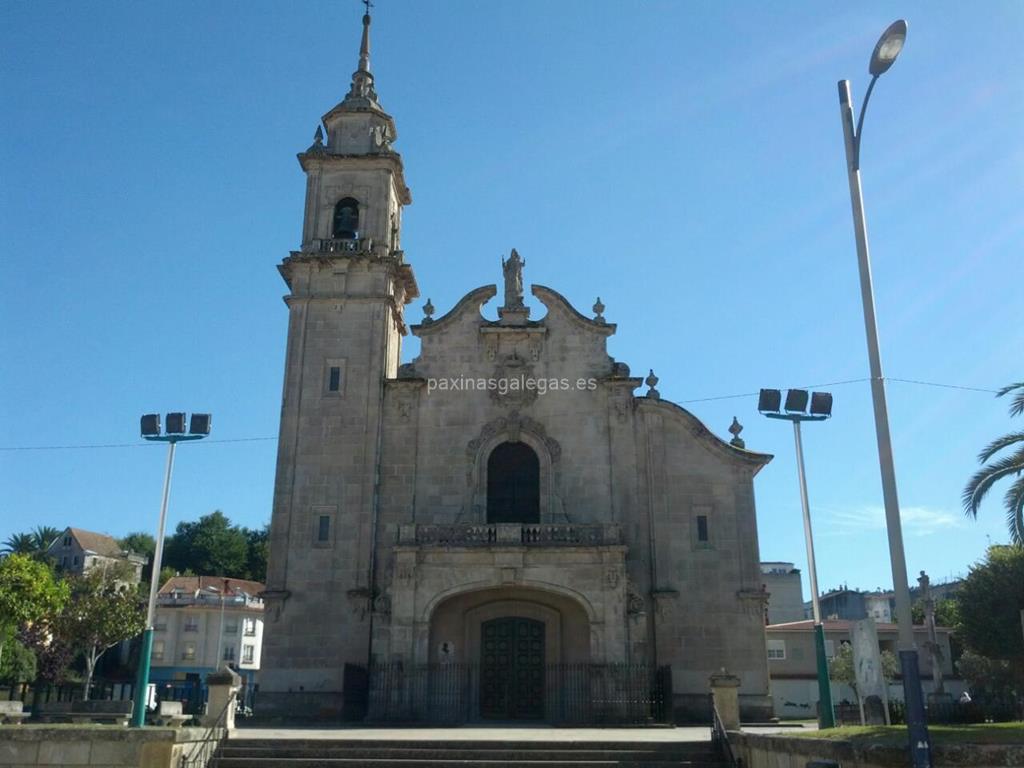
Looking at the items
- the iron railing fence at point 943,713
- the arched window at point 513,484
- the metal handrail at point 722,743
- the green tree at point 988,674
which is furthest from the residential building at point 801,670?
the metal handrail at point 722,743

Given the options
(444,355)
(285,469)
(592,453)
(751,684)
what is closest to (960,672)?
(751,684)

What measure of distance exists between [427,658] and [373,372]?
9.60m

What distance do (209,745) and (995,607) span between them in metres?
31.7

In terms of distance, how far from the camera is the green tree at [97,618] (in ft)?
165

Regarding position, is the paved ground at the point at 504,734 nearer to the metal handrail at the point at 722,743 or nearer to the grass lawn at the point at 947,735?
the metal handrail at the point at 722,743

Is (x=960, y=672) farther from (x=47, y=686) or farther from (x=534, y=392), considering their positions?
(x=47, y=686)

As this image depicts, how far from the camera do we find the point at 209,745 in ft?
56.3

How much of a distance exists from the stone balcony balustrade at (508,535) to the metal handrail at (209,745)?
8811mm

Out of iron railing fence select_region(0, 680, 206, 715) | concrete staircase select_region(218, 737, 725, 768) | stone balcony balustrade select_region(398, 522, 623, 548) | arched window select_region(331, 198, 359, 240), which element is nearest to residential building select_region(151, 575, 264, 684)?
iron railing fence select_region(0, 680, 206, 715)

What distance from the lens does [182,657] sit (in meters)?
67.4

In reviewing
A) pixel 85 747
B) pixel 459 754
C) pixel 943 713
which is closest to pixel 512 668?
pixel 459 754

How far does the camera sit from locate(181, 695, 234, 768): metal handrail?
52.7 ft

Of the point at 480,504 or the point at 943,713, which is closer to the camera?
the point at 943,713

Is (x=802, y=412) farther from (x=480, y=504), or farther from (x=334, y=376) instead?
(x=334, y=376)
